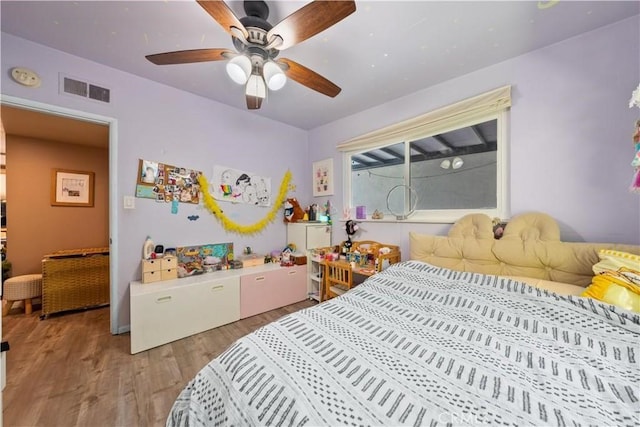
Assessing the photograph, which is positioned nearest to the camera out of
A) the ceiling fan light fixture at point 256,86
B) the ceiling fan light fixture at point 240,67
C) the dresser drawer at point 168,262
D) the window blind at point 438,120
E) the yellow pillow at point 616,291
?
the yellow pillow at point 616,291

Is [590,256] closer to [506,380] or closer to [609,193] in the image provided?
[609,193]

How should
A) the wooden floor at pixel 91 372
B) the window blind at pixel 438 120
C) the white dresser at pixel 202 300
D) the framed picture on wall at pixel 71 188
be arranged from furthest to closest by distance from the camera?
the framed picture on wall at pixel 71 188, the white dresser at pixel 202 300, the window blind at pixel 438 120, the wooden floor at pixel 91 372

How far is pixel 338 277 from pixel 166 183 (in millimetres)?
2049

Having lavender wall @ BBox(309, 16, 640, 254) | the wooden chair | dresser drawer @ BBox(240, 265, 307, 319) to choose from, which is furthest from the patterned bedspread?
dresser drawer @ BBox(240, 265, 307, 319)

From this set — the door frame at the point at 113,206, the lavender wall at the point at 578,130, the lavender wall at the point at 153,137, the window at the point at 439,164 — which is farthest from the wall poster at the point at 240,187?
the lavender wall at the point at 578,130

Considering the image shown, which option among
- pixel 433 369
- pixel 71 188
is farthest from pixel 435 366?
pixel 71 188

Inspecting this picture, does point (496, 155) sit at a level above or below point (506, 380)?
above

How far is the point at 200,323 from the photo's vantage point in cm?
212

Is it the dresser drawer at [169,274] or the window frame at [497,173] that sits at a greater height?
the window frame at [497,173]

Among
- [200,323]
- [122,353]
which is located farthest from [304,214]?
[122,353]

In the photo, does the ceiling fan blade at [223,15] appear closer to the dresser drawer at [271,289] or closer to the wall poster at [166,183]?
the wall poster at [166,183]

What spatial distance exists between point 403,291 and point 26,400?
7.74ft

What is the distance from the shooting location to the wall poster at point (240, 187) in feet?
8.64

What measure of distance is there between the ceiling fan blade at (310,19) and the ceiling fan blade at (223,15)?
6.2 inches
